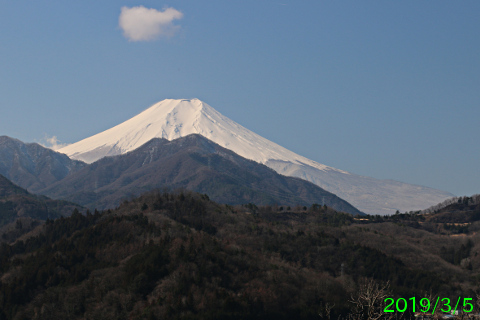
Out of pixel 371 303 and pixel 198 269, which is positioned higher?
pixel 371 303

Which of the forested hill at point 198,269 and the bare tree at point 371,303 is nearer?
the bare tree at point 371,303

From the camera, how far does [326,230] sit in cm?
14550

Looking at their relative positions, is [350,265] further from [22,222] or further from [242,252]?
[22,222]

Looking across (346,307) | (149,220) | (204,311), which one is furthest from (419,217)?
(204,311)

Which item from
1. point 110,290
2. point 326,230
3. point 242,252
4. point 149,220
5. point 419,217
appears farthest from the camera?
point 419,217

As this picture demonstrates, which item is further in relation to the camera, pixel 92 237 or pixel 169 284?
pixel 92 237

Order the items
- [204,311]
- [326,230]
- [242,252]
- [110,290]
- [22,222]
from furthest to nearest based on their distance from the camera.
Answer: [22,222], [326,230], [242,252], [110,290], [204,311]

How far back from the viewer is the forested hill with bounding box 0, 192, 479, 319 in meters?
82.2

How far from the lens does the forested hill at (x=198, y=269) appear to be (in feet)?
270

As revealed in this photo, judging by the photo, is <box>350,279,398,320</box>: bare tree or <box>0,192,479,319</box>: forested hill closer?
<box>350,279,398,320</box>: bare tree

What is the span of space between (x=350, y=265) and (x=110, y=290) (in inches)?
1801

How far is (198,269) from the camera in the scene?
89.2 metres

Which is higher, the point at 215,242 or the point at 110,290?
the point at 215,242

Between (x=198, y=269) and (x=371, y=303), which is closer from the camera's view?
(x=371, y=303)
